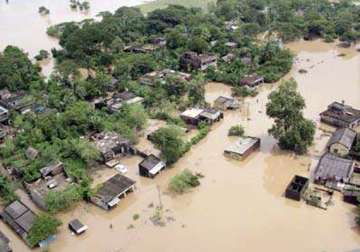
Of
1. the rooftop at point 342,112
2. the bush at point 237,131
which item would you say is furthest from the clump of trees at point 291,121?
the rooftop at point 342,112

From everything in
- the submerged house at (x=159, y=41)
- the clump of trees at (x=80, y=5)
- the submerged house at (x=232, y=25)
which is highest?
the clump of trees at (x=80, y=5)

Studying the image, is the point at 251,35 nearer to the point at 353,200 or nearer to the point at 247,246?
the point at 353,200

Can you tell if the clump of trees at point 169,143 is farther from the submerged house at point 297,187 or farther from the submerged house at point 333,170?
the submerged house at point 333,170

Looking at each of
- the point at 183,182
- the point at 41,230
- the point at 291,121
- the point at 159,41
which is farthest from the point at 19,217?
the point at 159,41

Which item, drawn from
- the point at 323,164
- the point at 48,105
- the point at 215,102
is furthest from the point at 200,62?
the point at 323,164

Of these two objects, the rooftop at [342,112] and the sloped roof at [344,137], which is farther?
the rooftop at [342,112]

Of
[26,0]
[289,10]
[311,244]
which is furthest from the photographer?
[26,0]

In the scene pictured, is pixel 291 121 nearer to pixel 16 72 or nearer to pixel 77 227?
pixel 77 227
